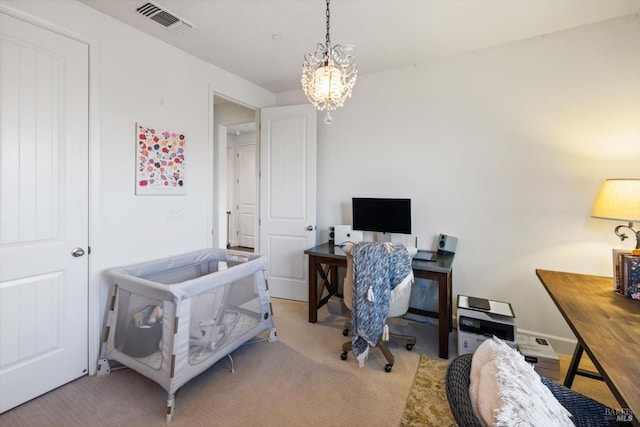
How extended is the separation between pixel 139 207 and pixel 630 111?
3783 mm

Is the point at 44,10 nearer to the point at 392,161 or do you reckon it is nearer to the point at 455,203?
the point at 392,161

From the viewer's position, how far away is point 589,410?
40.3 inches

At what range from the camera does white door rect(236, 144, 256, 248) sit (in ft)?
19.9

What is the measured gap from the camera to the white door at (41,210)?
5.52 ft

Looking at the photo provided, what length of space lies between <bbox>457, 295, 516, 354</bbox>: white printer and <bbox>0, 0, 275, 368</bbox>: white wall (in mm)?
2419

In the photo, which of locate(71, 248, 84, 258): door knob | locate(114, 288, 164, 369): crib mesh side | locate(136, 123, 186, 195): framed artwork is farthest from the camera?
locate(136, 123, 186, 195): framed artwork

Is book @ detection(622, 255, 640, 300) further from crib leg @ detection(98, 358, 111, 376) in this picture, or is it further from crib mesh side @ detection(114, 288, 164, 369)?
crib leg @ detection(98, 358, 111, 376)

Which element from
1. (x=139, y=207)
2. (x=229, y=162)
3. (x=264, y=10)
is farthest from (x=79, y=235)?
(x=229, y=162)

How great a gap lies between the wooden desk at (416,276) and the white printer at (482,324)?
0.11m

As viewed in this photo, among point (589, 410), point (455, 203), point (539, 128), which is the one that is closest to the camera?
point (589, 410)

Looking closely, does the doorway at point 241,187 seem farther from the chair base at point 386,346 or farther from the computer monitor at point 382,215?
the chair base at point 386,346

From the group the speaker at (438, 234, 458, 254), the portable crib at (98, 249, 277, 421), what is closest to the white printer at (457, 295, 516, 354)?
the speaker at (438, 234, 458, 254)

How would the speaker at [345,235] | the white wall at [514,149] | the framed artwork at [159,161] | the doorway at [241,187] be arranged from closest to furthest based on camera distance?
the white wall at [514,149]
the framed artwork at [159,161]
the speaker at [345,235]
the doorway at [241,187]

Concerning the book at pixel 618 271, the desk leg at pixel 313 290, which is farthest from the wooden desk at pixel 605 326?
the desk leg at pixel 313 290
